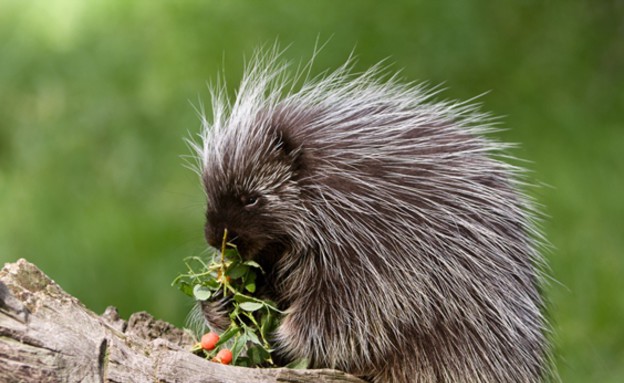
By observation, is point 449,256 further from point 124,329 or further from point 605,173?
point 605,173

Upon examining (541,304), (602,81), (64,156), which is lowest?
(541,304)

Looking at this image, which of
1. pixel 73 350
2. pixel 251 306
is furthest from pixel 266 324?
pixel 73 350

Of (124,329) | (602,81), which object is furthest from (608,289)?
(124,329)

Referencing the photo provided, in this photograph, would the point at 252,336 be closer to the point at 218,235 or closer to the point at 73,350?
the point at 218,235

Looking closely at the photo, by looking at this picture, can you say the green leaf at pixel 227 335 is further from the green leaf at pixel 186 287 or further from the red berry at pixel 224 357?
the green leaf at pixel 186 287

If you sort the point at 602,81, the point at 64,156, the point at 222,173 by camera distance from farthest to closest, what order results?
1. the point at 602,81
2. the point at 64,156
3. the point at 222,173

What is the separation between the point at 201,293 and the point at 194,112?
2967 millimetres

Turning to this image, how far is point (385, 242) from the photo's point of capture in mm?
3428

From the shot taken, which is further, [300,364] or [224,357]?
[300,364]

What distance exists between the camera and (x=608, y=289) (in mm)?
6039

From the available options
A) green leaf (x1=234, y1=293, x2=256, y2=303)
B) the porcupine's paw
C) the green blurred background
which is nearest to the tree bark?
green leaf (x1=234, y1=293, x2=256, y2=303)

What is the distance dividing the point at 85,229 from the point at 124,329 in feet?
8.26

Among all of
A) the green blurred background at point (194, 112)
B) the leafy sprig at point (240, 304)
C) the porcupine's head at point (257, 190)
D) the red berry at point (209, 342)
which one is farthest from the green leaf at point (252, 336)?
the green blurred background at point (194, 112)

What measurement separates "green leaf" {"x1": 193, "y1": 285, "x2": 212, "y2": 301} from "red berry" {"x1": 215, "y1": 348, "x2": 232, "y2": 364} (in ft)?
0.96
